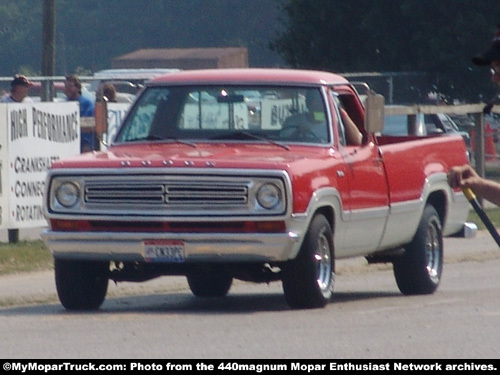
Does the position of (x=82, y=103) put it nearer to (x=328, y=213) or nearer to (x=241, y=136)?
(x=241, y=136)

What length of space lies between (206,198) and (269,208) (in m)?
0.48

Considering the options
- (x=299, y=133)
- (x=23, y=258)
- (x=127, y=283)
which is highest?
(x=299, y=133)

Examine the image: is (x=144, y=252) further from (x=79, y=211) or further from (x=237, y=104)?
(x=237, y=104)

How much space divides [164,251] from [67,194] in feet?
3.11

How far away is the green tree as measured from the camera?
3145 centimetres

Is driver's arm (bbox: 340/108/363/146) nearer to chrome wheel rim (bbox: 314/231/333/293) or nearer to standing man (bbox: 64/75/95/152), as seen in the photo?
chrome wheel rim (bbox: 314/231/333/293)

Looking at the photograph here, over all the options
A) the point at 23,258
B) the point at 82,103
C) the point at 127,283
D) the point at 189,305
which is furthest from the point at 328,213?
the point at 82,103

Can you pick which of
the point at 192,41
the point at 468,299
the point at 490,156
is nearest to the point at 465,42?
the point at 490,156

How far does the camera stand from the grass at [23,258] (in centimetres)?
1355

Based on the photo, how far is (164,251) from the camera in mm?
9719

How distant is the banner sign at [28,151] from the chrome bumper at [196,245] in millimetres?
5476

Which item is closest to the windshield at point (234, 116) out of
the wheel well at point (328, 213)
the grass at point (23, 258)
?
the wheel well at point (328, 213)

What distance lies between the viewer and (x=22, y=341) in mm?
8469

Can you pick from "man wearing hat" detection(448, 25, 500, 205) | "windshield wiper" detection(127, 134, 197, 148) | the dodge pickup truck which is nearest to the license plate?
the dodge pickup truck
